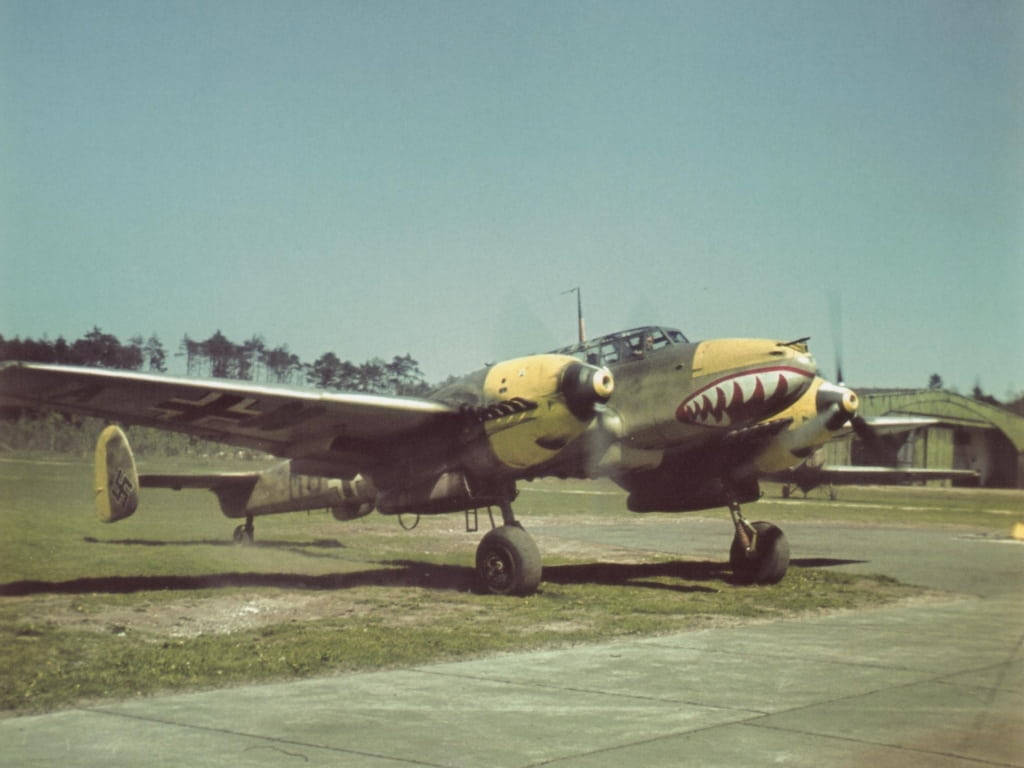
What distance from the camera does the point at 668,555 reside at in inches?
854

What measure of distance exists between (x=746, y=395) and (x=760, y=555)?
3.27 metres

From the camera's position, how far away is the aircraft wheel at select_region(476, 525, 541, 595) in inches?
565

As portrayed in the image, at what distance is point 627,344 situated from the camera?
16.2 m

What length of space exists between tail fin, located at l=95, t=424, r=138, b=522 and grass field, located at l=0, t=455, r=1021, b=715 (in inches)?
39.5

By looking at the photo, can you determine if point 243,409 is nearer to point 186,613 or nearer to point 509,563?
point 186,613

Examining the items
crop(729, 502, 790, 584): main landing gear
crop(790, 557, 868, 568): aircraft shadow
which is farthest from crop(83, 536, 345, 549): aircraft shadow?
crop(729, 502, 790, 584): main landing gear

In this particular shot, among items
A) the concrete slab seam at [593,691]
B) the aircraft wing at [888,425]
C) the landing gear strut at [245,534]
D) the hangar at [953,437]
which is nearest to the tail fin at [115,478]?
the landing gear strut at [245,534]

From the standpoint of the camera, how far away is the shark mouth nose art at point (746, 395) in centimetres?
1460

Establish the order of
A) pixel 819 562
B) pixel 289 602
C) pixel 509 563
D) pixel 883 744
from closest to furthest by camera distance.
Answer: pixel 883 744
pixel 289 602
pixel 509 563
pixel 819 562

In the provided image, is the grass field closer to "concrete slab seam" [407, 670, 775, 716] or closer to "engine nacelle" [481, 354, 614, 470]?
"concrete slab seam" [407, 670, 775, 716]

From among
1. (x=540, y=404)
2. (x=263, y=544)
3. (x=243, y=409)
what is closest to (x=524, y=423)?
(x=540, y=404)

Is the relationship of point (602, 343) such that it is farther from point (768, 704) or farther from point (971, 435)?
point (971, 435)

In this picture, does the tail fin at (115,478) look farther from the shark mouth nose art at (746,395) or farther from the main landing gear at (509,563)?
the shark mouth nose art at (746,395)

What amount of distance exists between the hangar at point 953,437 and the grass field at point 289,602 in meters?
24.4
